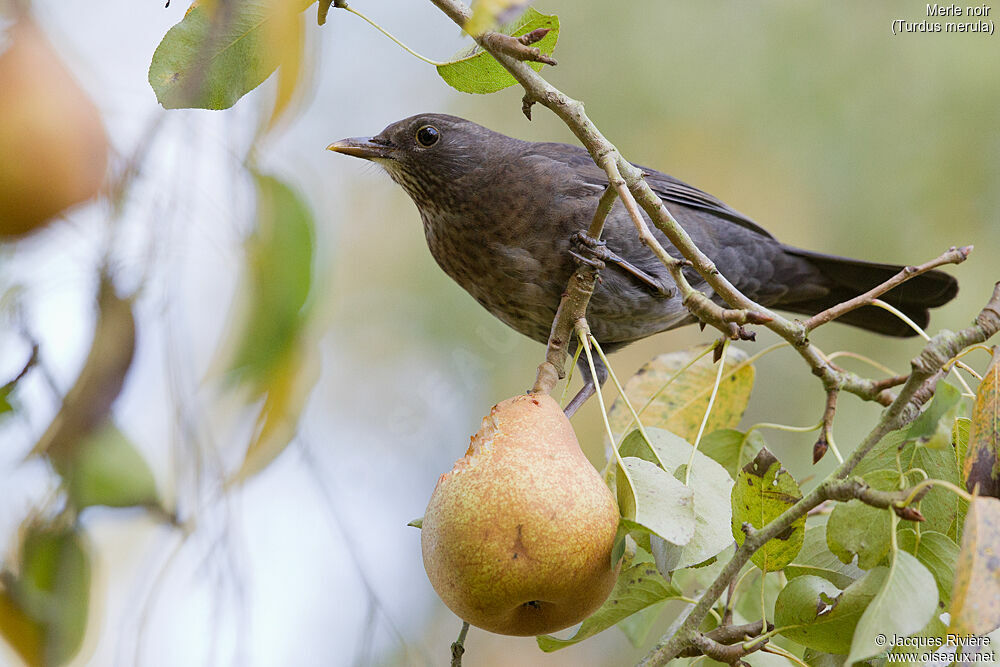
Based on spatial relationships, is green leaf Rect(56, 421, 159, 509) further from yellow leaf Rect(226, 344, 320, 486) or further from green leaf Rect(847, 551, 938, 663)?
green leaf Rect(847, 551, 938, 663)

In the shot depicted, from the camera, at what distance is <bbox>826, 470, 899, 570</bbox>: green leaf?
1.68m

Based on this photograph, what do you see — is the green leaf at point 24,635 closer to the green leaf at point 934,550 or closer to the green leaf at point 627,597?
the green leaf at point 627,597

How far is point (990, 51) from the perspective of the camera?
5.91 meters

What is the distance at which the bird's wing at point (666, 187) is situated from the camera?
3789 mm

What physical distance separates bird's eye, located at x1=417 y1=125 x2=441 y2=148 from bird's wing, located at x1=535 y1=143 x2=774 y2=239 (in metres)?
0.47

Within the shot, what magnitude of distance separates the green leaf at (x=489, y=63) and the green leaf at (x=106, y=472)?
115 cm

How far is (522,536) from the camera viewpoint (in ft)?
5.74

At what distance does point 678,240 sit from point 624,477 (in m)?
0.51

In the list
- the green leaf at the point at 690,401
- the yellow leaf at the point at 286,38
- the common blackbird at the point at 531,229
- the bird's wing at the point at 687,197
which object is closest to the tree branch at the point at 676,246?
the yellow leaf at the point at 286,38

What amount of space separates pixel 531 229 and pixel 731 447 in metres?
1.33

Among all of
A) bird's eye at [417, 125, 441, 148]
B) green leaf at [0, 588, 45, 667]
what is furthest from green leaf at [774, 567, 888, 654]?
bird's eye at [417, 125, 441, 148]

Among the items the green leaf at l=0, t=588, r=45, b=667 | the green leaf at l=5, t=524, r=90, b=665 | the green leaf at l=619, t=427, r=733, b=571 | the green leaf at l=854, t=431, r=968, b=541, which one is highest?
the green leaf at l=854, t=431, r=968, b=541

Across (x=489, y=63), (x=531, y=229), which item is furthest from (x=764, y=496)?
(x=531, y=229)

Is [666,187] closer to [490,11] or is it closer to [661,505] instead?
[661,505]
